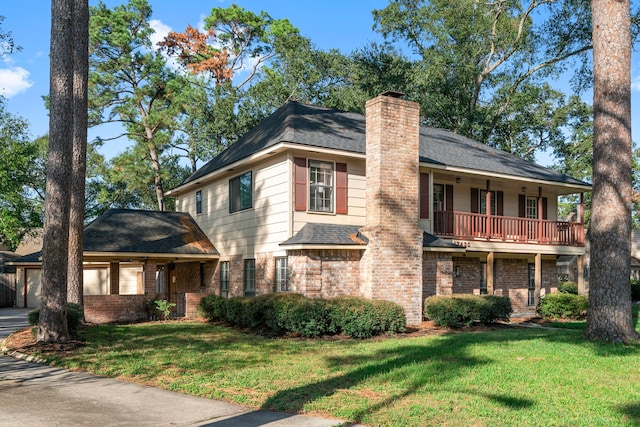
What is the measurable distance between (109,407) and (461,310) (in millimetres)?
10712

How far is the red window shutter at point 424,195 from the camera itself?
19034mm

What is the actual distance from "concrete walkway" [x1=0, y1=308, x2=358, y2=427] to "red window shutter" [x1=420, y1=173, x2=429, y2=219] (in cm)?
1246

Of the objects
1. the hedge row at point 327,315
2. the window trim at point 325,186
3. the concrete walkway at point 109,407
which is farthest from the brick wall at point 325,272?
the concrete walkway at point 109,407

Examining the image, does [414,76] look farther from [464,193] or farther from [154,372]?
[154,372]

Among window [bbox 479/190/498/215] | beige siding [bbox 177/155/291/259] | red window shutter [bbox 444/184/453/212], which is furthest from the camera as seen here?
window [bbox 479/190/498/215]

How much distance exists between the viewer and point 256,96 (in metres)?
33.5

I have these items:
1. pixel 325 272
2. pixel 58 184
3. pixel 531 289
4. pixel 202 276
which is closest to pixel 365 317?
pixel 325 272

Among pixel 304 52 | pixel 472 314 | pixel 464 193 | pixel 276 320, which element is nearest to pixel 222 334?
pixel 276 320

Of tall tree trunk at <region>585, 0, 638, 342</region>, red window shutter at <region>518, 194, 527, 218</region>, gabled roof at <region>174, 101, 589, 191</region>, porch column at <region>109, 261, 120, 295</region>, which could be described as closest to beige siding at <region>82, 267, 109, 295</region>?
porch column at <region>109, 261, 120, 295</region>

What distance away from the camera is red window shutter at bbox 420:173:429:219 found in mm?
19034

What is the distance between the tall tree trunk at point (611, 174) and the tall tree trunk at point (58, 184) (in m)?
11.4

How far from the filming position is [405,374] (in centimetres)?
877

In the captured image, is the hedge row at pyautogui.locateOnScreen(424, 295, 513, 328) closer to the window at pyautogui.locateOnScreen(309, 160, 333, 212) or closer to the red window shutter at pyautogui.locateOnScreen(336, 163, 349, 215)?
the red window shutter at pyautogui.locateOnScreen(336, 163, 349, 215)

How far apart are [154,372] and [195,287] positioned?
43.4 ft
